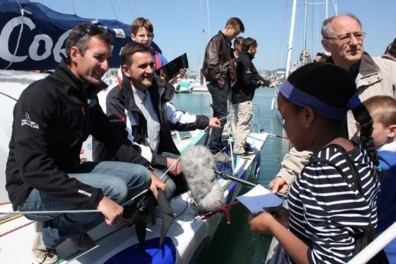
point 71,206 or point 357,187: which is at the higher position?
point 357,187

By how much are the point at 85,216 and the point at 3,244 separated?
902 mm

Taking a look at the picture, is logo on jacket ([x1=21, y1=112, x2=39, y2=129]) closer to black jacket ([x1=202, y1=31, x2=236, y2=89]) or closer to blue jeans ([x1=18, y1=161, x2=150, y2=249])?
blue jeans ([x1=18, y1=161, x2=150, y2=249])

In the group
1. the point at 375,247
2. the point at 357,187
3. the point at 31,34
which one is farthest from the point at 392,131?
the point at 31,34

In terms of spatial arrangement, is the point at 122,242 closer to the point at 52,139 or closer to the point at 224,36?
the point at 52,139

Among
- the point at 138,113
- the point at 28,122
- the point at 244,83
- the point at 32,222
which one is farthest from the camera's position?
the point at 244,83

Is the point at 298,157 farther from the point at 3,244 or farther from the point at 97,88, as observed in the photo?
the point at 3,244

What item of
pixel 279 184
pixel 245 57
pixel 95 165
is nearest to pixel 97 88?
pixel 95 165

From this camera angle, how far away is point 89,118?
2727 millimetres

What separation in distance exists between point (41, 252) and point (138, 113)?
1.45m

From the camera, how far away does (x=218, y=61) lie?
18.3 ft

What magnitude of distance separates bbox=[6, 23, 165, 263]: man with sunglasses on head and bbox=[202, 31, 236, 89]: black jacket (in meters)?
3.00

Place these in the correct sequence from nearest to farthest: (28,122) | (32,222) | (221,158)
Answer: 1. (28,122)
2. (32,222)
3. (221,158)

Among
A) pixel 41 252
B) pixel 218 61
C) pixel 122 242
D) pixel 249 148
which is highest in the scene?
pixel 218 61

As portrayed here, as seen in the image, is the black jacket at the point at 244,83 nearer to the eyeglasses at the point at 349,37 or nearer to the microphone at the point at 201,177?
the microphone at the point at 201,177
